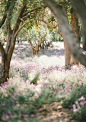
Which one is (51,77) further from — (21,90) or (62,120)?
(62,120)

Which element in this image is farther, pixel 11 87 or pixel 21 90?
pixel 11 87

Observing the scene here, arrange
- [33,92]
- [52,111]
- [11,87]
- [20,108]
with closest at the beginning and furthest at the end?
[20,108] < [52,111] < [33,92] < [11,87]

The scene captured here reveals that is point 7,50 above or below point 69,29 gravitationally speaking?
below

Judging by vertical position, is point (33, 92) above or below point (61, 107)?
above

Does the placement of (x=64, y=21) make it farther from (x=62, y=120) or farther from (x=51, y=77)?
(x=51, y=77)

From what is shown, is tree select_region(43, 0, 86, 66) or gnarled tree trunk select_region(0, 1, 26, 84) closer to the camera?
tree select_region(43, 0, 86, 66)

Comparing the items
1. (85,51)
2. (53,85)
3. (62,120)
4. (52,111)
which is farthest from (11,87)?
(85,51)

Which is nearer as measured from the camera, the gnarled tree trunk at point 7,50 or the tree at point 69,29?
the tree at point 69,29

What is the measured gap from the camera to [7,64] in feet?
21.7

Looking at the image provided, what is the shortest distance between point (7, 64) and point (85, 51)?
Result: 453 cm

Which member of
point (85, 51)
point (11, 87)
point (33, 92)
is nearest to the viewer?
point (85, 51)

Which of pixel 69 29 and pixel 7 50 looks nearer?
pixel 69 29

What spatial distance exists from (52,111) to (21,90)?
129 cm

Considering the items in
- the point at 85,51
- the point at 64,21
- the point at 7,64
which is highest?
the point at 64,21
